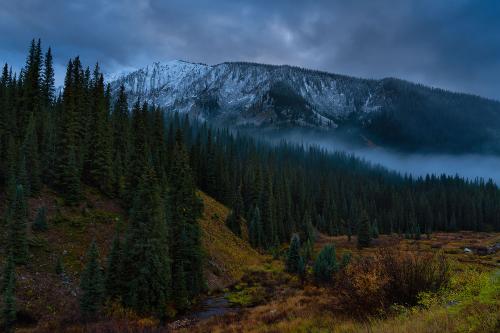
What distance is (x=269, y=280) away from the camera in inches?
2162

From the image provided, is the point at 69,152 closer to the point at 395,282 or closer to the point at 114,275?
the point at 114,275

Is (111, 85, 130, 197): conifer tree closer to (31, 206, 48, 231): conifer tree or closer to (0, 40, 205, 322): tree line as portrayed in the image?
(0, 40, 205, 322): tree line

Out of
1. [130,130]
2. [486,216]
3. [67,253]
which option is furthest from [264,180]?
[486,216]

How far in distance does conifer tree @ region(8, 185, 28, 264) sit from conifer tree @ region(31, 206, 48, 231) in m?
4.75

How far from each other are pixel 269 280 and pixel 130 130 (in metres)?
38.4

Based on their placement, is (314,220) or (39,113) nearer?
(39,113)

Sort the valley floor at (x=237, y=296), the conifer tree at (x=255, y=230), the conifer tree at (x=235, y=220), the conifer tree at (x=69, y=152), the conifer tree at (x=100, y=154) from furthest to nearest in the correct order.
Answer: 1. the conifer tree at (x=255, y=230)
2. the conifer tree at (x=235, y=220)
3. the conifer tree at (x=100, y=154)
4. the conifer tree at (x=69, y=152)
5. the valley floor at (x=237, y=296)

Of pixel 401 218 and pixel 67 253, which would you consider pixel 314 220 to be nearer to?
pixel 401 218

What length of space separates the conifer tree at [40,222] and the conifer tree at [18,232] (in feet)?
15.6

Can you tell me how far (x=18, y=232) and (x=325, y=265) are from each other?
113 ft

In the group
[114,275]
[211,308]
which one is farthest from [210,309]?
[114,275]

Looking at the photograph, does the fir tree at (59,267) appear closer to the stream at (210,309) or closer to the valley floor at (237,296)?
the valley floor at (237,296)

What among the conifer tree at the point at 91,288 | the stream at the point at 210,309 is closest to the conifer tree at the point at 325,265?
the stream at the point at 210,309

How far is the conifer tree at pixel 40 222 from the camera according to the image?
4147 centimetres
